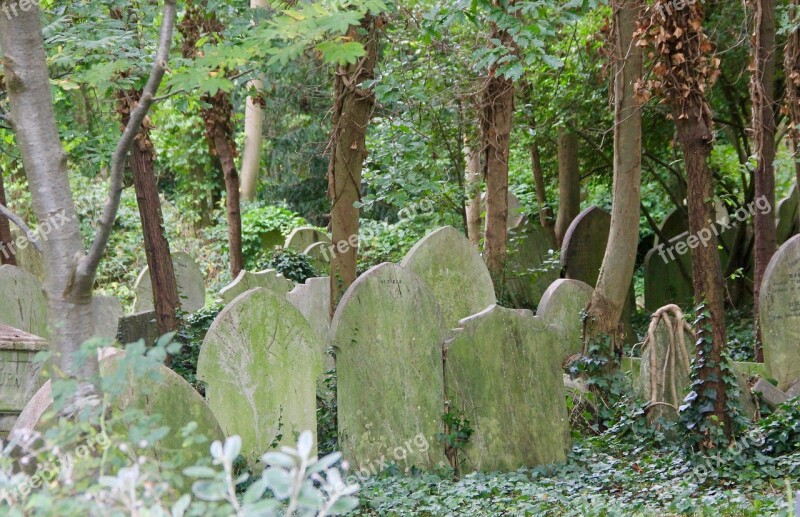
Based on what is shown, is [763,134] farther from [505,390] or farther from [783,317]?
[505,390]

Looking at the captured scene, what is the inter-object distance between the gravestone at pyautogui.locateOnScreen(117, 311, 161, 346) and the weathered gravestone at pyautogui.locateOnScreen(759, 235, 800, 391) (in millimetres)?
6022

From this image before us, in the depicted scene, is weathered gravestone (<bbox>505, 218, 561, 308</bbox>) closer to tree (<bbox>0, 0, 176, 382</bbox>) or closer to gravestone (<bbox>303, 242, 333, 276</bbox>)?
gravestone (<bbox>303, 242, 333, 276</bbox>)

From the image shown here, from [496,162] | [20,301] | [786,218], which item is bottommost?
[20,301]

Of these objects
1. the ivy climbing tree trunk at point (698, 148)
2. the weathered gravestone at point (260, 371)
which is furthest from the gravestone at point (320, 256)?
the ivy climbing tree trunk at point (698, 148)

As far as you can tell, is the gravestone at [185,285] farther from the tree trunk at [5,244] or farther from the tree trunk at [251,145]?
the tree trunk at [251,145]

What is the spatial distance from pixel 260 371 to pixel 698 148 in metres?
3.32

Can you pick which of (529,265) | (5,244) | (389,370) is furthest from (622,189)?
(5,244)

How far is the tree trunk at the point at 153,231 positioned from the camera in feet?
27.0

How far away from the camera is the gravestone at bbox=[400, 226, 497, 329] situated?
25.7 ft

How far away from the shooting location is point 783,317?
7867 millimetres

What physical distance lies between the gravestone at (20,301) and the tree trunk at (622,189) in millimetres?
5285

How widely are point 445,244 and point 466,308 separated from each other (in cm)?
64

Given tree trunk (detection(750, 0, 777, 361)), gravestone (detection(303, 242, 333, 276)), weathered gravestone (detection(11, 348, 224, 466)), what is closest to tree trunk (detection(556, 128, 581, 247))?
tree trunk (detection(750, 0, 777, 361))

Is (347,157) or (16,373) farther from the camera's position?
(347,157)
